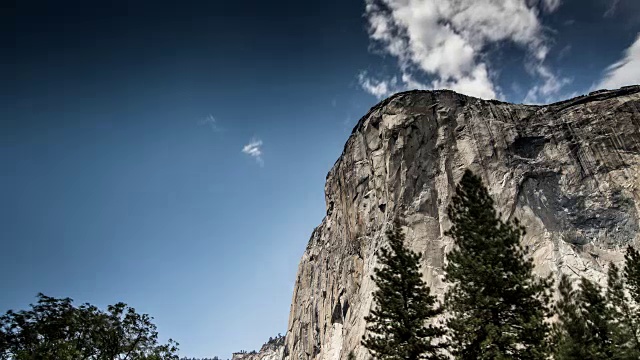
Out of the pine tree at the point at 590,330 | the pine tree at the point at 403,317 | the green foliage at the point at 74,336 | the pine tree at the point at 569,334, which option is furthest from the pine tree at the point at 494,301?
the green foliage at the point at 74,336

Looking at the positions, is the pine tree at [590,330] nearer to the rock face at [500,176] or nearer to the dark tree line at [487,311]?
the dark tree line at [487,311]

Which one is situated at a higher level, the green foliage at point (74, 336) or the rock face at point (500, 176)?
the rock face at point (500, 176)

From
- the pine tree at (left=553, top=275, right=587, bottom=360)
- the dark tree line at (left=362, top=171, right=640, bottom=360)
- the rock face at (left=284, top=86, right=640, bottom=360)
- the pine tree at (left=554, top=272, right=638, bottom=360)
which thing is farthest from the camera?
the rock face at (left=284, top=86, right=640, bottom=360)

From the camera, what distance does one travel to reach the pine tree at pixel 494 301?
51.4ft

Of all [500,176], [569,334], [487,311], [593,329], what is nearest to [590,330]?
[593,329]

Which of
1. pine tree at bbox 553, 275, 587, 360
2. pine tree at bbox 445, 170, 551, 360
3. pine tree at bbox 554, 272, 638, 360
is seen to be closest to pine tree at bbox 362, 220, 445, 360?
pine tree at bbox 445, 170, 551, 360

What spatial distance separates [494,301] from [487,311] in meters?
0.58

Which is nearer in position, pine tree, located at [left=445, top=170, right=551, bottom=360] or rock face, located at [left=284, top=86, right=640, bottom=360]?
pine tree, located at [left=445, top=170, right=551, bottom=360]

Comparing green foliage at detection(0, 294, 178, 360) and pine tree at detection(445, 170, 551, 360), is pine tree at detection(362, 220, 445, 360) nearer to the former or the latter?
pine tree at detection(445, 170, 551, 360)

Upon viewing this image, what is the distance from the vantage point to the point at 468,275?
17.4 m

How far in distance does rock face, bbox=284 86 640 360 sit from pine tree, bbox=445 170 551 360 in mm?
19355

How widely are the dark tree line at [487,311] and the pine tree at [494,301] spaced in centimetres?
4

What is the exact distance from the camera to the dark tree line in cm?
1603

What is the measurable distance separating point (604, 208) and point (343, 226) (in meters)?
34.4
